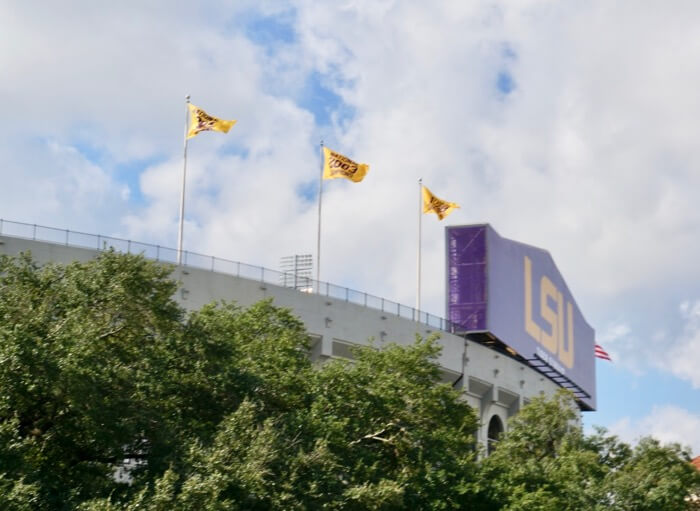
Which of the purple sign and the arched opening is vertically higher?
the purple sign

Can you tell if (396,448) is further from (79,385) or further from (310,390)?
(79,385)

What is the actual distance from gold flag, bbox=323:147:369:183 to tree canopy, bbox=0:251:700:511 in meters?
19.9

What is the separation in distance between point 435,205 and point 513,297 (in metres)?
10.6

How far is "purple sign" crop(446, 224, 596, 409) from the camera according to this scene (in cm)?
6750

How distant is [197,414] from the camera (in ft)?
98.9

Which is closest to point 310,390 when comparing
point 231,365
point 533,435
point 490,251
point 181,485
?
point 231,365

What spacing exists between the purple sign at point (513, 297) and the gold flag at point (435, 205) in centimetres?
392

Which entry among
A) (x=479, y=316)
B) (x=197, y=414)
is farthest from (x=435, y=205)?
(x=197, y=414)

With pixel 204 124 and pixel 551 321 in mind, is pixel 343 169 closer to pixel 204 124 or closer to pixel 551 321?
pixel 204 124

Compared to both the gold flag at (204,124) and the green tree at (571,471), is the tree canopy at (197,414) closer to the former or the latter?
the green tree at (571,471)

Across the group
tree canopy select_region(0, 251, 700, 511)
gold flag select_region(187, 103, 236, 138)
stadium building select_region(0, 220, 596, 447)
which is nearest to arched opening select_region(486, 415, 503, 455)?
stadium building select_region(0, 220, 596, 447)

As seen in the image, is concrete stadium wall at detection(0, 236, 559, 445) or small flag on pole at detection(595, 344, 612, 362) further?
small flag on pole at detection(595, 344, 612, 362)

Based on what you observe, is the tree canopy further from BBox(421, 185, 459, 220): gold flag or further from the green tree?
BBox(421, 185, 459, 220): gold flag

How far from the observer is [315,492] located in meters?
28.4
